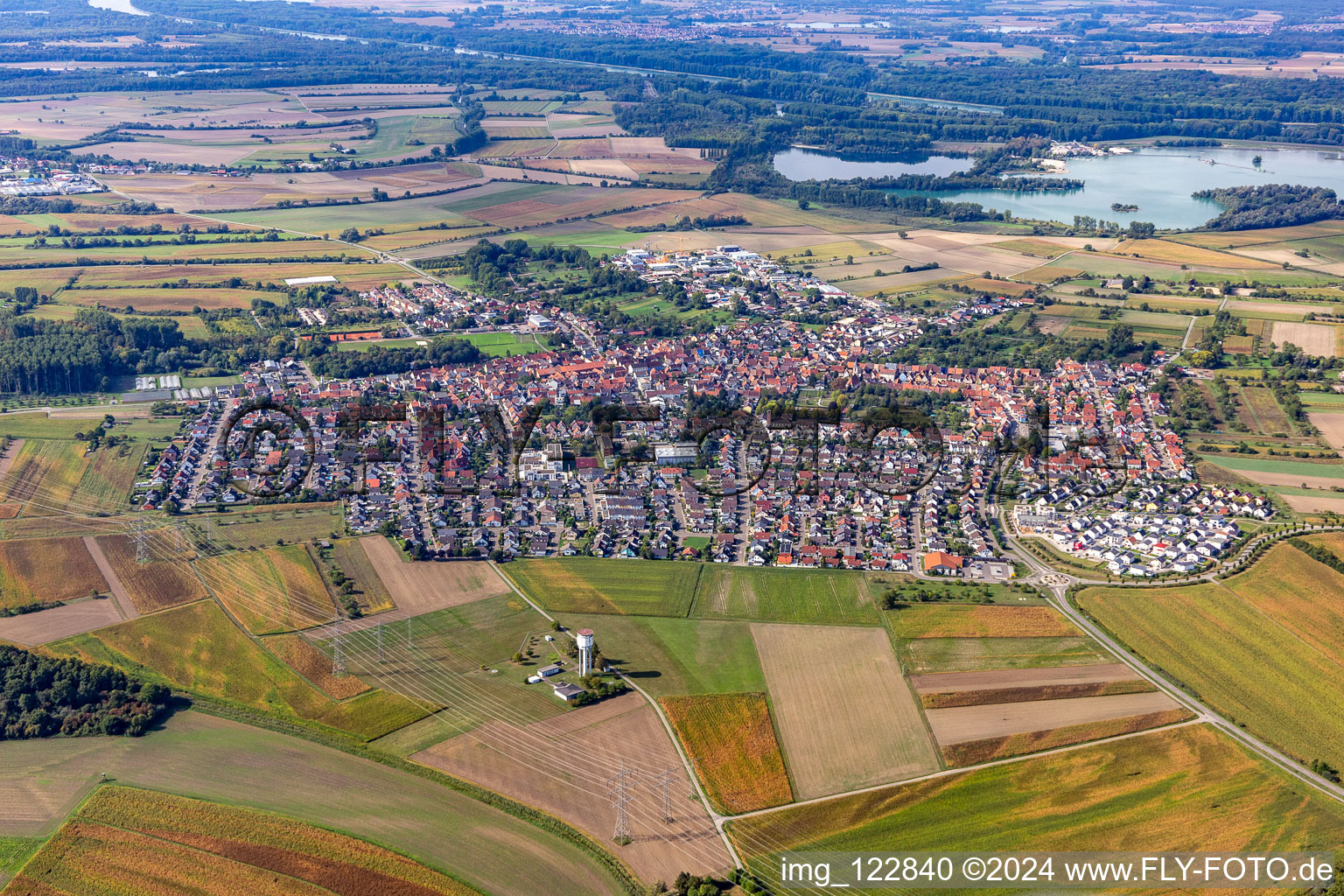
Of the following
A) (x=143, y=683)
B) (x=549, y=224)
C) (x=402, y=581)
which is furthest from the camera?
(x=549, y=224)

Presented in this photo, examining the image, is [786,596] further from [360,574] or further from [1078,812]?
[360,574]

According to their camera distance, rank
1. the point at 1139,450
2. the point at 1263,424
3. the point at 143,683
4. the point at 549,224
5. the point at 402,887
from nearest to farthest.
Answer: the point at 402,887 → the point at 143,683 → the point at 1139,450 → the point at 1263,424 → the point at 549,224

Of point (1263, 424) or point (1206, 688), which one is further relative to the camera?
point (1263, 424)

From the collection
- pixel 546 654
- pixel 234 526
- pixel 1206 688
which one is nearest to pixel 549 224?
pixel 234 526

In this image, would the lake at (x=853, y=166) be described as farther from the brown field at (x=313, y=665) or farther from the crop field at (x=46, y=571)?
the brown field at (x=313, y=665)

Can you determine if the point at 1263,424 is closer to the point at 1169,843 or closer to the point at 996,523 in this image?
the point at 996,523

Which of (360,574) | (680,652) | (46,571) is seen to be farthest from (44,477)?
(680,652)

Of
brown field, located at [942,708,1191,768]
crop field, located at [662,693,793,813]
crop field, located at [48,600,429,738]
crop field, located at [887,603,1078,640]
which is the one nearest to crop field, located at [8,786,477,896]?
crop field, located at [48,600,429,738]
